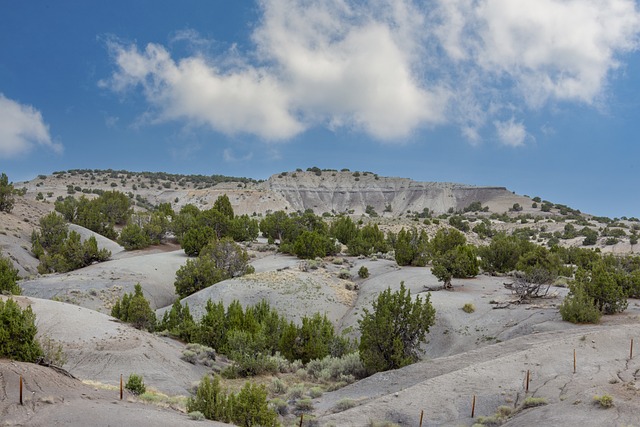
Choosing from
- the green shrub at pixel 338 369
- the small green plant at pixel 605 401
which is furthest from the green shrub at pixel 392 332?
the small green plant at pixel 605 401

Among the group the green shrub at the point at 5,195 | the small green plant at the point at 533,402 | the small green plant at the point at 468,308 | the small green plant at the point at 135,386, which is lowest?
the small green plant at the point at 135,386

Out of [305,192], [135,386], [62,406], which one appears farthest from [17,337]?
[305,192]

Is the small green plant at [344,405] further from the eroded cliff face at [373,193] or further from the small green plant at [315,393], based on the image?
the eroded cliff face at [373,193]

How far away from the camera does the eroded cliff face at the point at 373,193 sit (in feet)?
379

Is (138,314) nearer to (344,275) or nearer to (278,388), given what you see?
(278,388)

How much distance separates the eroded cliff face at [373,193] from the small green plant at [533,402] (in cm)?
9878

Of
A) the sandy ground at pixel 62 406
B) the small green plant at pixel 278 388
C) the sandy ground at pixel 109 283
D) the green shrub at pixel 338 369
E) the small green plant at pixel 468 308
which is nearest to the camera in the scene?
the sandy ground at pixel 62 406

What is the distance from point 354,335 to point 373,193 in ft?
320

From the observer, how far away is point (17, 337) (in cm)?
1276

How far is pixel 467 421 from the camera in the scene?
13.0 metres

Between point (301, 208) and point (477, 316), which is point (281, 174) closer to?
point (301, 208)

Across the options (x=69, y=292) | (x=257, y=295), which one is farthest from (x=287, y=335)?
(x=69, y=292)

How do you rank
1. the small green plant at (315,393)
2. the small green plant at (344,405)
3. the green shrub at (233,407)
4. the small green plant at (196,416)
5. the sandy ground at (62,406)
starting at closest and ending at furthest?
1. the sandy ground at (62,406)
2. the small green plant at (196,416)
3. the green shrub at (233,407)
4. the small green plant at (344,405)
5. the small green plant at (315,393)

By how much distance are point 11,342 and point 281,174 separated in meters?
117
